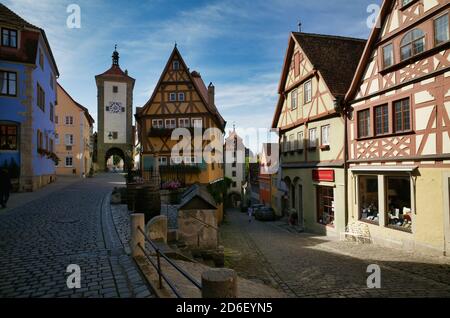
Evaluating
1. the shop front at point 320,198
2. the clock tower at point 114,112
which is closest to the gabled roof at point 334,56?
the shop front at point 320,198

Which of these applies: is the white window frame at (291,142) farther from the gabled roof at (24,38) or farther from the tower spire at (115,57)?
the tower spire at (115,57)

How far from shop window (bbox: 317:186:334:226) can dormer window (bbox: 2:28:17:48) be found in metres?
21.5

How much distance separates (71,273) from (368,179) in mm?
12668

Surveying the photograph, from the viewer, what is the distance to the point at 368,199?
14.0 meters

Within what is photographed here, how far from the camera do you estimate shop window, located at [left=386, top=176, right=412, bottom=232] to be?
11.7 metres

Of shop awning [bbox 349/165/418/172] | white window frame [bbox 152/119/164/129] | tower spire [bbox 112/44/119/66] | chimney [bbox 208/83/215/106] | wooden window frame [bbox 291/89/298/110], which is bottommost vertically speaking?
shop awning [bbox 349/165/418/172]

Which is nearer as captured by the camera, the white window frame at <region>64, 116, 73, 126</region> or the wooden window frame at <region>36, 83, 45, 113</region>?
the wooden window frame at <region>36, 83, 45, 113</region>

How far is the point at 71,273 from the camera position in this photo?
5828 mm

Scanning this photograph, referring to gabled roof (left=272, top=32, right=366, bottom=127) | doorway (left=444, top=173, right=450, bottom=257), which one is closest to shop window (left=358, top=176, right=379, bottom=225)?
doorway (left=444, top=173, right=450, bottom=257)

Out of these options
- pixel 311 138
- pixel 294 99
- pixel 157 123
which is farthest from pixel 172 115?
pixel 311 138

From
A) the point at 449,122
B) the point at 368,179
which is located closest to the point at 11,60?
the point at 368,179

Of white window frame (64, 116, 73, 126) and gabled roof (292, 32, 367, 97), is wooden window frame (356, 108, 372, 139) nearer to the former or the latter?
A: gabled roof (292, 32, 367, 97)

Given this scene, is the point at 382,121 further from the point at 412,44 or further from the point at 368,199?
the point at 368,199

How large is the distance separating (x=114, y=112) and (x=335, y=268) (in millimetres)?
42173
